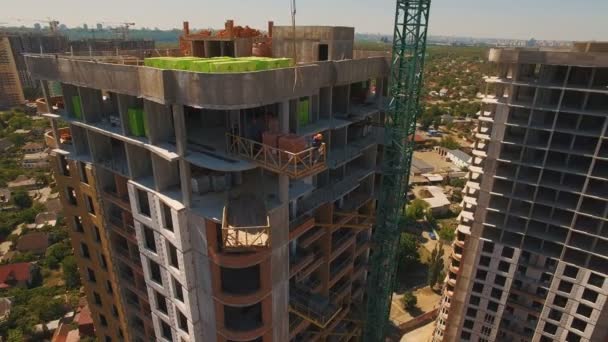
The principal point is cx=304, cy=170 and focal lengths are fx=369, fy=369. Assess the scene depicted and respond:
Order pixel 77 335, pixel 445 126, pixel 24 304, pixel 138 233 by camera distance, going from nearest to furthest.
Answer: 1. pixel 138 233
2. pixel 77 335
3. pixel 24 304
4. pixel 445 126

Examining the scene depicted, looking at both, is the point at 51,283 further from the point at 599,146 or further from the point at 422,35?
the point at 599,146

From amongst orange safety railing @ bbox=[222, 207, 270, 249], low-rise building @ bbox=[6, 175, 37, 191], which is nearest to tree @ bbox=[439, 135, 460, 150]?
orange safety railing @ bbox=[222, 207, 270, 249]

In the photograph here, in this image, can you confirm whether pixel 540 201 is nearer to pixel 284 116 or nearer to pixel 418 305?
pixel 284 116

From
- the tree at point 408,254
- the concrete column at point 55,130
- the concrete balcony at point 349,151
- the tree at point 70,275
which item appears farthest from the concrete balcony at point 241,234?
the tree at point 70,275

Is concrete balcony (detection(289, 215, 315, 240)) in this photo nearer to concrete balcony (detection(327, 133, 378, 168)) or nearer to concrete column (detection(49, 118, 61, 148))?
concrete balcony (detection(327, 133, 378, 168))

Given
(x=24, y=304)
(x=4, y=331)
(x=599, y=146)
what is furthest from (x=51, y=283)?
(x=599, y=146)

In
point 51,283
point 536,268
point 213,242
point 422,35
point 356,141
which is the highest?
point 422,35

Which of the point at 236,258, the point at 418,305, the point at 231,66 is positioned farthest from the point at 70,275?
the point at 231,66
